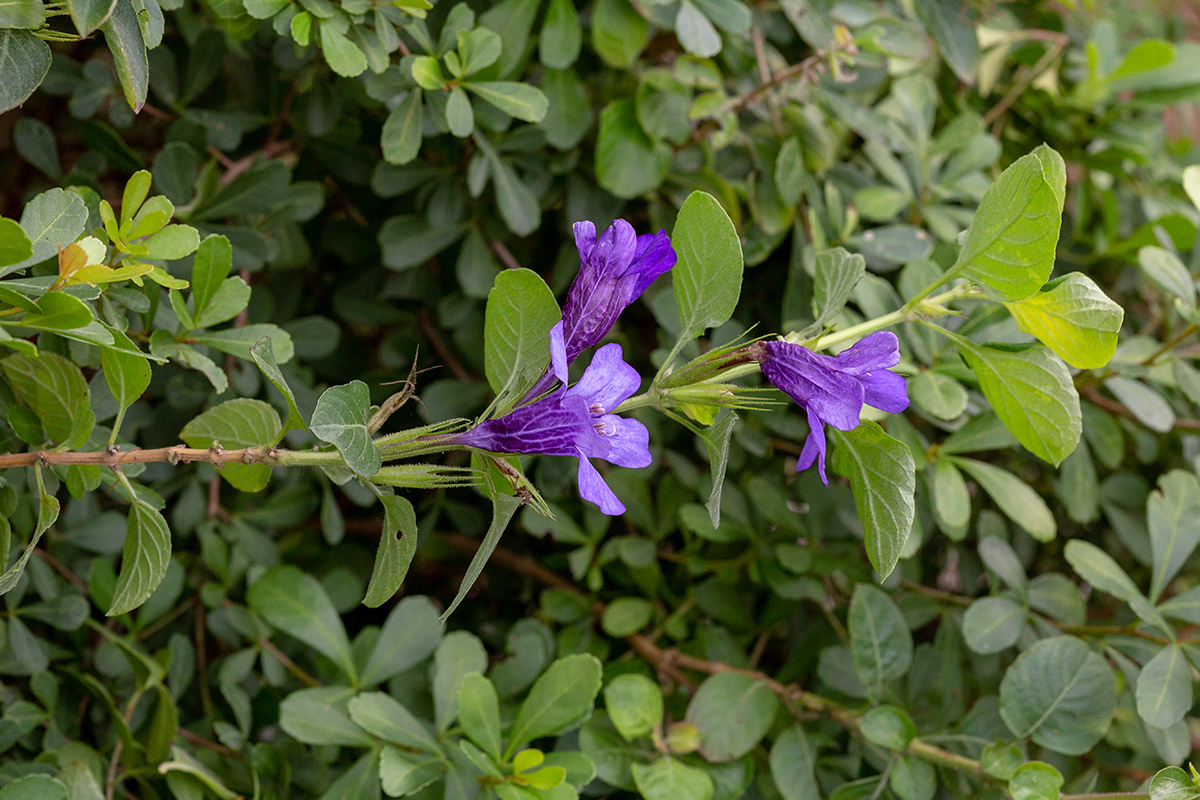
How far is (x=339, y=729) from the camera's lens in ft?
2.61

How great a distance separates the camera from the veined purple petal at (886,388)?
536 mm

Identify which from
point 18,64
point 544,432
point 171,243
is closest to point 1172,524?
point 544,432

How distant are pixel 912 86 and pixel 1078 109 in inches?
12.0

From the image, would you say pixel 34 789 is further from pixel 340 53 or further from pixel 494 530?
pixel 340 53

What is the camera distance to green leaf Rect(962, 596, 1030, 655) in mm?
896

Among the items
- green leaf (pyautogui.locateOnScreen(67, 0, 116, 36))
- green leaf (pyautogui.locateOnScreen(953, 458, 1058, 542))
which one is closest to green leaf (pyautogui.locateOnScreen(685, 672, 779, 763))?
green leaf (pyautogui.locateOnScreen(953, 458, 1058, 542))

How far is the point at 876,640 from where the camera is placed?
88cm

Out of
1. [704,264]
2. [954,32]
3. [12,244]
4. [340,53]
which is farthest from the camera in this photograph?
[954,32]

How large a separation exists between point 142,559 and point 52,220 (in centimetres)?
22

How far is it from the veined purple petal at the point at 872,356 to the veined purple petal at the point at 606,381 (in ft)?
0.42

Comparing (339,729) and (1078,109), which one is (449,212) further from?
(1078,109)

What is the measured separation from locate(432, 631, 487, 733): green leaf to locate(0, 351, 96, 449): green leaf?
15.0 inches

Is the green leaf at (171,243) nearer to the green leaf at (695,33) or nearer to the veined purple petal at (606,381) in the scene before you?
the veined purple petal at (606,381)

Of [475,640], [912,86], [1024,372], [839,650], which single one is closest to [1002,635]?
[839,650]
